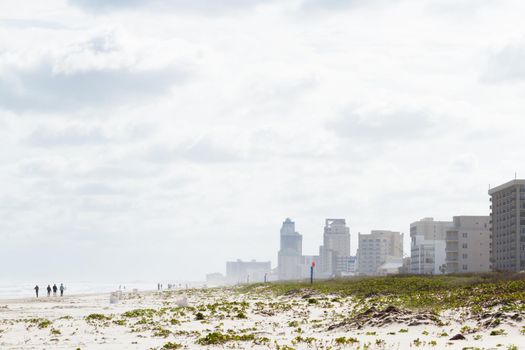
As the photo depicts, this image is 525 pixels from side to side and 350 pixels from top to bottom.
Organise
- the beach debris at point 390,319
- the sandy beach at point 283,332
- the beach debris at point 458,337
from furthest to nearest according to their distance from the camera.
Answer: the beach debris at point 390,319
the sandy beach at point 283,332
the beach debris at point 458,337

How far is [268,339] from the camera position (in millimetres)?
29266

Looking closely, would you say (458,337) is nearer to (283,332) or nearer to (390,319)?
(390,319)

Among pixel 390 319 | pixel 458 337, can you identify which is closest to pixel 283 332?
pixel 390 319

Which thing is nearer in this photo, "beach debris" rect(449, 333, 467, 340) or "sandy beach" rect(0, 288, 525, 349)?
"beach debris" rect(449, 333, 467, 340)

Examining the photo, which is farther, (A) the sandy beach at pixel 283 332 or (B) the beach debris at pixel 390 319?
(B) the beach debris at pixel 390 319

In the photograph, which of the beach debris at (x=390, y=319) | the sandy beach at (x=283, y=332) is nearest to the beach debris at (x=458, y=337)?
the sandy beach at (x=283, y=332)

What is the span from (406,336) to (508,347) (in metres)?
5.18

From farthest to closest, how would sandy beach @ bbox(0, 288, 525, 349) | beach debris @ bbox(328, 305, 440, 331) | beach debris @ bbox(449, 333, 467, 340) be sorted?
beach debris @ bbox(328, 305, 440, 331), sandy beach @ bbox(0, 288, 525, 349), beach debris @ bbox(449, 333, 467, 340)

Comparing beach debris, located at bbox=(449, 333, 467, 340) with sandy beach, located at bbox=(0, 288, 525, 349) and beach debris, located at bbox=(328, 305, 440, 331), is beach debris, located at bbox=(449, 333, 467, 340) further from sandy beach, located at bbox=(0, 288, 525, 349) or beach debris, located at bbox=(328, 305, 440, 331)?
beach debris, located at bbox=(328, 305, 440, 331)

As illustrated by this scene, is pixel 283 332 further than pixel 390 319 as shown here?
Yes

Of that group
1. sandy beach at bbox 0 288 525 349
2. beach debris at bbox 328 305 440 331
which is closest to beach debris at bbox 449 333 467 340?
sandy beach at bbox 0 288 525 349

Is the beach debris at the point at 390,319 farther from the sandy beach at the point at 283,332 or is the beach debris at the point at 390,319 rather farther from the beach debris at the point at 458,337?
the beach debris at the point at 458,337

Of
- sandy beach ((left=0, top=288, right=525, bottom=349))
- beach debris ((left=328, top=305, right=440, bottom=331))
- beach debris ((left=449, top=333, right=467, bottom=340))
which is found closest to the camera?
beach debris ((left=449, top=333, right=467, bottom=340))

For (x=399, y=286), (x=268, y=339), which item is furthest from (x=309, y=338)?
(x=399, y=286)
